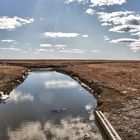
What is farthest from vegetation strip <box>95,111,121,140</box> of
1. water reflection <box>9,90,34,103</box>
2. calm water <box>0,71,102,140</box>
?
water reflection <box>9,90,34,103</box>

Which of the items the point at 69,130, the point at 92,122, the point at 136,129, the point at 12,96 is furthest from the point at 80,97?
the point at 136,129

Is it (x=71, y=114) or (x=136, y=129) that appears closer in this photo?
(x=136, y=129)

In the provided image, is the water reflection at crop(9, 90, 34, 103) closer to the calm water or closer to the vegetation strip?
the calm water

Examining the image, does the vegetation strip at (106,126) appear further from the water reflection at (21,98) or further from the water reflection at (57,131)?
the water reflection at (21,98)

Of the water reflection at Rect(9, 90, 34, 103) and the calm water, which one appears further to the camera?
the water reflection at Rect(9, 90, 34, 103)

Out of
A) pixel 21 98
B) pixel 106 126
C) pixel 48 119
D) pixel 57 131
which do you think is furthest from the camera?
pixel 21 98

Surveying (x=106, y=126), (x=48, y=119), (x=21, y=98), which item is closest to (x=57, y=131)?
(x=106, y=126)

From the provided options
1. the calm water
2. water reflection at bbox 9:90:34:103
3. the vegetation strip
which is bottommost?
water reflection at bbox 9:90:34:103

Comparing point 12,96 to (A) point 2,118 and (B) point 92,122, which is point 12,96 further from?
(B) point 92,122

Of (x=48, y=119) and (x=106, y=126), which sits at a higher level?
(x=106, y=126)

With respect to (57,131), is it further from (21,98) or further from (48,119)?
(21,98)

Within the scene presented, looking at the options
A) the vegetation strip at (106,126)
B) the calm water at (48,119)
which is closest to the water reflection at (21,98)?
the calm water at (48,119)
